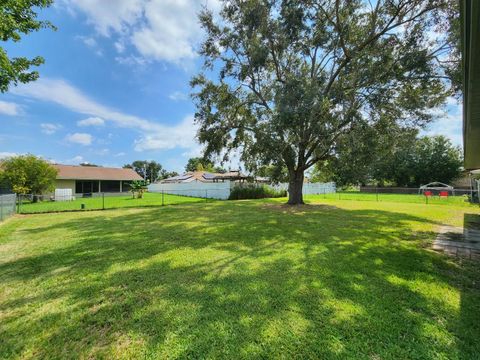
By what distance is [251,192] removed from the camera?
22094 mm

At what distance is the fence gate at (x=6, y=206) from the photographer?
9.58 m

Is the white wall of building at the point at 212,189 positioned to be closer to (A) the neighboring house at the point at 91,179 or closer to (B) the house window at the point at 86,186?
(A) the neighboring house at the point at 91,179

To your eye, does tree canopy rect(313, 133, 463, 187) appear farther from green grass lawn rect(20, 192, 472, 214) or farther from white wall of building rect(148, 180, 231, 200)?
white wall of building rect(148, 180, 231, 200)

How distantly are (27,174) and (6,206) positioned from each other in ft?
34.8

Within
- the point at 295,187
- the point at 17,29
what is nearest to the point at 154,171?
the point at 295,187

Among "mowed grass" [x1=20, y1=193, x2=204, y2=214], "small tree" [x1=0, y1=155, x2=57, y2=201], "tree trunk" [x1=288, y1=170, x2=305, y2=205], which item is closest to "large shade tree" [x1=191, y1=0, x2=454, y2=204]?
"tree trunk" [x1=288, y1=170, x2=305, y2=205]

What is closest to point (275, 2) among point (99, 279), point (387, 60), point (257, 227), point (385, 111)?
point (387, 60)

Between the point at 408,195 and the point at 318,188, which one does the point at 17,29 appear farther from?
the point at 408,195

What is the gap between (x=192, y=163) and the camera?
69.6m

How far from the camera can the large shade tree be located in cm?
1080

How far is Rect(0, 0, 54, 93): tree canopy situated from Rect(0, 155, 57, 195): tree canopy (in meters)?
15.0

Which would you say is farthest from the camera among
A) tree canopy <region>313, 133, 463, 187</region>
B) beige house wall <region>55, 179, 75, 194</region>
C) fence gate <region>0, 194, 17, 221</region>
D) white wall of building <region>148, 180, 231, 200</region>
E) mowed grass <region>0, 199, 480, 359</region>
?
tree canopy <region>313, 133, 463, 187</region>

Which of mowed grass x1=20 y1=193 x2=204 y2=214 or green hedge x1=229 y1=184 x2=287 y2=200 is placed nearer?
mowed grass x1=20 y1=193 x2=204 y2=214

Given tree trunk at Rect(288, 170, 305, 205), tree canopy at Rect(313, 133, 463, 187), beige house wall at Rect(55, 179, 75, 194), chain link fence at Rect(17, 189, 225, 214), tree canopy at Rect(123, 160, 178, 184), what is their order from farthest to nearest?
tree canopy at Rect(123, 160, 178, 184)
tree canopy at Rect(313, 133, 463, 187)
beige house wall at Rect(55, 179, 75, 194)
chain link fence at Rect(17, 189, 225, 214)
tree trunk at Rect(288, 170, 305, 205)
